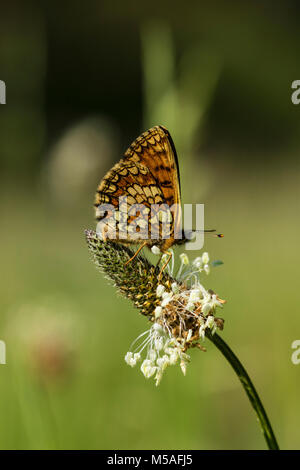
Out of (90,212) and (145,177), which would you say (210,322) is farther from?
(90,212)

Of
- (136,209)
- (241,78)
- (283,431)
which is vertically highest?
(241,78)

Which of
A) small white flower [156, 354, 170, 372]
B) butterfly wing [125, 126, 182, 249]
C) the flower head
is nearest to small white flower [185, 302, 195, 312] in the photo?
the flower head

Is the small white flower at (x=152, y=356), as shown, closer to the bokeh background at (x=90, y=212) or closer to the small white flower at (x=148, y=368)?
the small white flower at (x=148, y=368)

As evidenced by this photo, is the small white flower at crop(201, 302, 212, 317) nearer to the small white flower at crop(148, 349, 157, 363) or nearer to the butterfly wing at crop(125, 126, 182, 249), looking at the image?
the small white flower at crop(148, 349, 157, 363)

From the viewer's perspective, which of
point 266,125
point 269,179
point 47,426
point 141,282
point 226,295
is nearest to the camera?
point 141,282

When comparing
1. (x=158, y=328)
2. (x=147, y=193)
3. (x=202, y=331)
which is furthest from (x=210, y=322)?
(x=147, y=193)

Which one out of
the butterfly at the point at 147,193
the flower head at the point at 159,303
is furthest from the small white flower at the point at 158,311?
the butterfly at the point at 147,193

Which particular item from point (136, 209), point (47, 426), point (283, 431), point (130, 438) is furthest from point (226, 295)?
point (136, 209)

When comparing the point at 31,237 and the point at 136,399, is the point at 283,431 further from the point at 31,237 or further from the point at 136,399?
the point at 31,237
